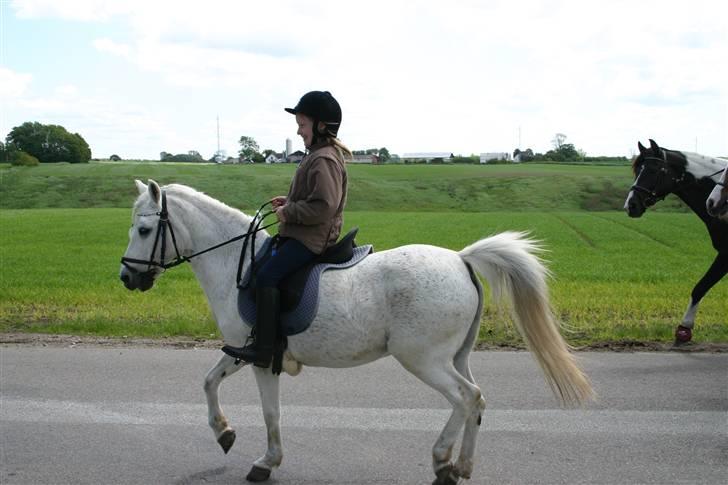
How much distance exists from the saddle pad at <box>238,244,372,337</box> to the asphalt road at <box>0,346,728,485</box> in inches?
40.8

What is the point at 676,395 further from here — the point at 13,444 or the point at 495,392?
the point at 13,444

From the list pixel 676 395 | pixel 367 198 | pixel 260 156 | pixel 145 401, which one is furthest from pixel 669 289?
pixel 260 156

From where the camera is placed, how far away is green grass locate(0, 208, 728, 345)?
9805 mm

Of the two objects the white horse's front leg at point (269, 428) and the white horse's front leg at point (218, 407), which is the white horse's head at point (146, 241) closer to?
the white horse's front leg at point (218, 407)

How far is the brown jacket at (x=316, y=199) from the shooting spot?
498 cm

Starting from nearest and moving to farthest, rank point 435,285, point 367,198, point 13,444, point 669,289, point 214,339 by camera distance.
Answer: point 435,285
point 13,444
point 214,339
point 669,289
point 367,198

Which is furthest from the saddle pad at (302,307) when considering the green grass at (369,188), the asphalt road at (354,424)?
the green grass at (369,188)

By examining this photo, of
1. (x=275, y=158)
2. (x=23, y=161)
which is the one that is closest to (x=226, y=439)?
(x=23, y=161)

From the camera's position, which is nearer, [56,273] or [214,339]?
[214,339]

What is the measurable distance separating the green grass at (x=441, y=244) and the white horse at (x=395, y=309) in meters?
0.42

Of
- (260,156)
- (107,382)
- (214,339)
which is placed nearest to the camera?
(107,382)

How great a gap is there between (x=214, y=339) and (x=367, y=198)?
4937cm

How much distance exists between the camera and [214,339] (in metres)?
9.09

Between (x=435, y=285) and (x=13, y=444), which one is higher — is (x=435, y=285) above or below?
above
